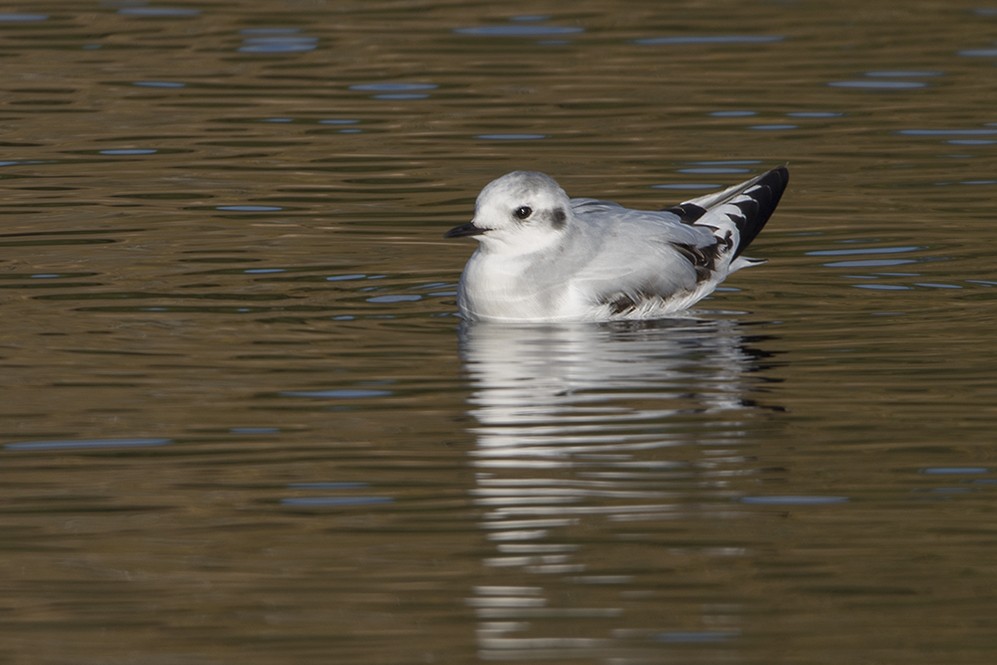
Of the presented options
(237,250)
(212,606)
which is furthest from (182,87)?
(212,606)

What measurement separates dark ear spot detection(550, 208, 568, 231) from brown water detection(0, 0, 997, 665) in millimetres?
594

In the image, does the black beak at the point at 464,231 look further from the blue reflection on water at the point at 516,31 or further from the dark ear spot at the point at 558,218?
the blue reflection on water at the point at 516,31

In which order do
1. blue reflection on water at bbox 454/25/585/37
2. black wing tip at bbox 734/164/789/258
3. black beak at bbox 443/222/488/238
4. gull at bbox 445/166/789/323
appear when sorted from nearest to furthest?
black beak at bbox 443/222/488/238 → gull at bbox 445/166/789/323 → black wing tip at bbox 734/164/789/258 → blue reflection on water at bbox 454/25/585/37

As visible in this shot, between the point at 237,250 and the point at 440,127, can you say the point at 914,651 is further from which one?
the point at 440,127

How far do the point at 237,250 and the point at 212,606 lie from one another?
659 centimetres

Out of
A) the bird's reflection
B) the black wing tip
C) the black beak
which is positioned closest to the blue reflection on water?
the black wing tip

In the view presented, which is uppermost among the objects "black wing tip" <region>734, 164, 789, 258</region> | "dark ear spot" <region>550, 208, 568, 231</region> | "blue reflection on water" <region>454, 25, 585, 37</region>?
"dark ear spot" <region>550, 208, 568, 231</region>

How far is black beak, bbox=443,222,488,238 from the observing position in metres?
11.7

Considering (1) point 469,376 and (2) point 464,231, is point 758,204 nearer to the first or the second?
(2) point 464,231

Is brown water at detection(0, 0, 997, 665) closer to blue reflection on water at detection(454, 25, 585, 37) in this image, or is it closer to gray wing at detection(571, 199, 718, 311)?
gray wing at detection(571, 199, 718, 311)

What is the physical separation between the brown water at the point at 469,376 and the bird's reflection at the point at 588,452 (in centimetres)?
2

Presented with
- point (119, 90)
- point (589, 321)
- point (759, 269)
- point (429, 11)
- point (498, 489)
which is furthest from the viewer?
point (429, 11)

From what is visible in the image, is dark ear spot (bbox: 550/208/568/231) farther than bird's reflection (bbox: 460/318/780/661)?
Yes

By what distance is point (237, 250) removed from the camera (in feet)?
45.8
